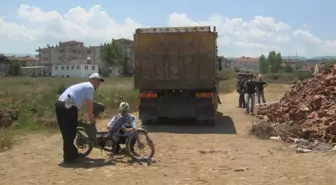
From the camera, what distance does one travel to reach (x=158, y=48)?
14.9 m

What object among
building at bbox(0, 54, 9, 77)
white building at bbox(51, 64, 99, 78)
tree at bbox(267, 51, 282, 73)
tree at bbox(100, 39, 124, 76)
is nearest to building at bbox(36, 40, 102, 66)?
white building at bbox(51, 64, 99, 78)

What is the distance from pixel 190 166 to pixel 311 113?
5.57m

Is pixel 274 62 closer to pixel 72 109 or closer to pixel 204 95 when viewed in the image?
pixel 204 95

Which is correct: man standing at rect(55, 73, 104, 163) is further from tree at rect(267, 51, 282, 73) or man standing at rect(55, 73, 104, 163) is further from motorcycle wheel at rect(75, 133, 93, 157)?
tree at rect(267, 51, 282, 73)

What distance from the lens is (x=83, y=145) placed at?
9422mm

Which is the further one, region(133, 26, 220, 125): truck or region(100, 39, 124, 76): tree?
region(100, 39, 124, 76): tree

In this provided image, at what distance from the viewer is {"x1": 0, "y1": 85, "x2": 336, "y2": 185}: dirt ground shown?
304 inches

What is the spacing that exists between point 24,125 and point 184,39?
6116 millimetres

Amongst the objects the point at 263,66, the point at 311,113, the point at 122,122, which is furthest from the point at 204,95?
the point at 263,66

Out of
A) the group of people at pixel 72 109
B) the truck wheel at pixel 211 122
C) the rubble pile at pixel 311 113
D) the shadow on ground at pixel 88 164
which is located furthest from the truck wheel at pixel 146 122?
the group of people at pixel 72 109

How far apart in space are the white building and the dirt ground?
4299 inches

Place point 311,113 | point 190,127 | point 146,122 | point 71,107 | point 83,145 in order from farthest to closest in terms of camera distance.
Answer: point 146,122 → point 190,127 → point 311,113 → point 83,145 → point 71,107

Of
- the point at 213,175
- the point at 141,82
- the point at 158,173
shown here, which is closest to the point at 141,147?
the point at 158,173

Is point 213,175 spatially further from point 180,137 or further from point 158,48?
point 158,48
